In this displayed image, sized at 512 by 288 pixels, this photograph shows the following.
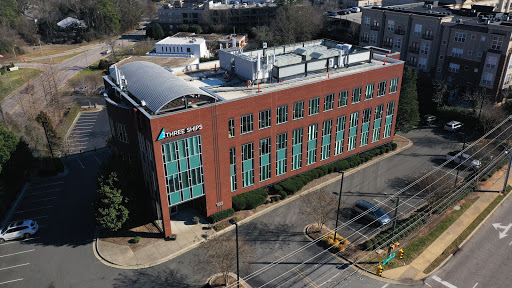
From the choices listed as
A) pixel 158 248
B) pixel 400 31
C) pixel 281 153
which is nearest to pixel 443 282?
pixel 281 153

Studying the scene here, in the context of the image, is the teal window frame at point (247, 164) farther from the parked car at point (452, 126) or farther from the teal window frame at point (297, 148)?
the parked car at point (452, 126)

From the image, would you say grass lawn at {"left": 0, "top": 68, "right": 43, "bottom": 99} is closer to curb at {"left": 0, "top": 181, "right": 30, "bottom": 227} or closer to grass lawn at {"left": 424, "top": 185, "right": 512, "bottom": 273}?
curb at {"left": 0, "top": 181, "right": 30, "bottom": 227}

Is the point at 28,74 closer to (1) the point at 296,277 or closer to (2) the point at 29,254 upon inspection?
(2) the point at 29,254

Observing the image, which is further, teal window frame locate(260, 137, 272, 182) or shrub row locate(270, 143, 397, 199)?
shrub row locate(270, 143, 397, 199)

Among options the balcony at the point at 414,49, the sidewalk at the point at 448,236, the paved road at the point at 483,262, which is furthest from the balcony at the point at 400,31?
the paved road at the point at 483,262

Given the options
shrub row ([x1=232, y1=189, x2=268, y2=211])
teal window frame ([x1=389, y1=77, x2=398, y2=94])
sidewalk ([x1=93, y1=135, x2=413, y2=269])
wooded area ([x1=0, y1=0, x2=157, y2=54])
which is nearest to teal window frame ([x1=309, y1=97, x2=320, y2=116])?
shrub row ([x1=232, y1=189, x2=268, y2=211])
